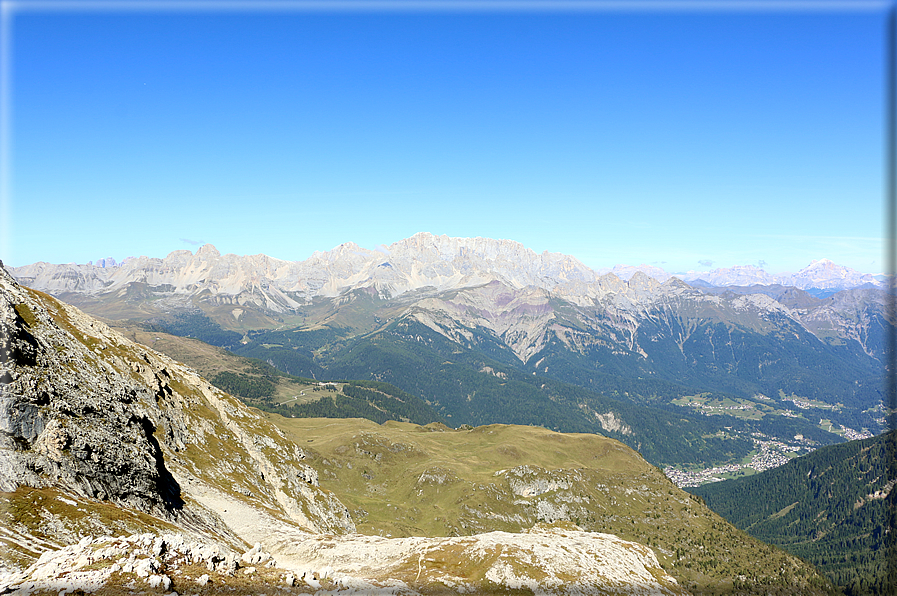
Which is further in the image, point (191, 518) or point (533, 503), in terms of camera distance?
point (533, 503)

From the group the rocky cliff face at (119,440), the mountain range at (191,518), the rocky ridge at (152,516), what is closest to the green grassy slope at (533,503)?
the mountain range at (191,518)

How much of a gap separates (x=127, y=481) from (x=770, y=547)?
17775cm

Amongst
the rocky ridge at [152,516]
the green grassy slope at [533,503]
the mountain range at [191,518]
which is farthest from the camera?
the green grassy slope at [533,503]

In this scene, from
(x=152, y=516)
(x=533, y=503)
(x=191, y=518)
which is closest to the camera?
(x=152, y=516)

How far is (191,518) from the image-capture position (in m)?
53.1

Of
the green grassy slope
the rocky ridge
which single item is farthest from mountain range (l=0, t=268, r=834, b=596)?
the green grassy slope

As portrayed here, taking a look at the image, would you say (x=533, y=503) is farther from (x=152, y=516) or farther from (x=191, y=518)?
(x=152, y=516)

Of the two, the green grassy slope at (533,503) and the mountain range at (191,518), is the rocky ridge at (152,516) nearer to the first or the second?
the mountain range at (191,518)

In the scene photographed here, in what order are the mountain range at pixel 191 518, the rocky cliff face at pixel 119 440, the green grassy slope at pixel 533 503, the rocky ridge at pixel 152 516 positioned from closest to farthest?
the rocky ridge at pixel 152 516, the mountain range at pixel 191 518, the rocky cliff face at pixel 119 440, the green grassy slope at pixel 533 503

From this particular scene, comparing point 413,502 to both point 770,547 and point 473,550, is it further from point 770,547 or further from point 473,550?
point 770,547

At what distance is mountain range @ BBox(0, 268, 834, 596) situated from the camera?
28.3 meters

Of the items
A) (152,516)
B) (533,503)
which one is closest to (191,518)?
(152,516)

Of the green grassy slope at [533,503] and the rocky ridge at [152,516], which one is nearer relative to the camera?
the rocky ridge at [152,516]

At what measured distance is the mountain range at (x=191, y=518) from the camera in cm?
2828
